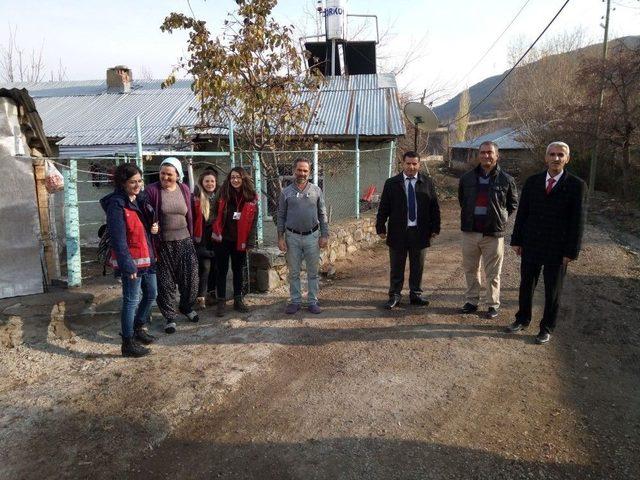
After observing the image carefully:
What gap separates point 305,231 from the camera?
484 centimetres

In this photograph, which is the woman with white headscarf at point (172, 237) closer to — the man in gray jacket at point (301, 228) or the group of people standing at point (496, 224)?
the man in gray jacket at point (301, 228)

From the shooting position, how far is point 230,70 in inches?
260

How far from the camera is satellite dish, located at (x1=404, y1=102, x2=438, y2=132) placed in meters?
9.38

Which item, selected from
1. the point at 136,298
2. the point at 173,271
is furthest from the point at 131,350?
the point at 173,271

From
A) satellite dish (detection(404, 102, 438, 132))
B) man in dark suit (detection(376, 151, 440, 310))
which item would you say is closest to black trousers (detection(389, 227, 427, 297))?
man in dark suit (detection(376, 151, 440, 310))

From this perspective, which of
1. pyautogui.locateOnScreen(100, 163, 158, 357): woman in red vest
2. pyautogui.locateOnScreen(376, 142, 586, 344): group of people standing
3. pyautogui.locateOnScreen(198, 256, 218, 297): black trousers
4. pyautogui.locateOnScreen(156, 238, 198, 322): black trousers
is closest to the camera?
pyautogui.locateOnScreen(100, 163, 158, 357): woman in red vest

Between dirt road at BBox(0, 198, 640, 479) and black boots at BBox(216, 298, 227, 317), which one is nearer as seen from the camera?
dirt road at BBox(0, 198, 640, 479)

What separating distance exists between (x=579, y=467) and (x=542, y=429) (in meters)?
0.34

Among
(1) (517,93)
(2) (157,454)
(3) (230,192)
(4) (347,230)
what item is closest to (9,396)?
(2) (157,454)

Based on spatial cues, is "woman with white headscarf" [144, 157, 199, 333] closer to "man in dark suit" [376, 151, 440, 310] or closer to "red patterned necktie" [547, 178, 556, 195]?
"man in dark suit" [376, 151, 440, 310]

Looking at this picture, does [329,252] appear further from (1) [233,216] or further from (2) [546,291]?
(2) [546,291]

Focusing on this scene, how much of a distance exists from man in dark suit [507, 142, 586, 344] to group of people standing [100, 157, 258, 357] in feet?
9.09

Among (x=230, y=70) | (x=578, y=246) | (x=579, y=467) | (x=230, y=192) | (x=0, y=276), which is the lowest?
(x=579, y=467)

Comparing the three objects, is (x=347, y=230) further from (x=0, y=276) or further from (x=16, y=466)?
(x=16, y=466)
